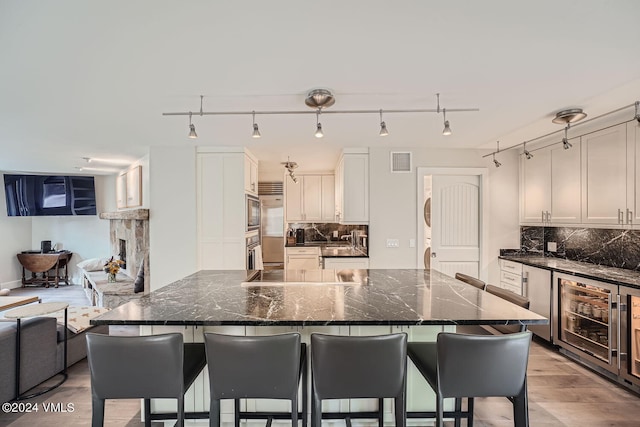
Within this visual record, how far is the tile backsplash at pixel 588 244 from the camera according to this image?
3.00m

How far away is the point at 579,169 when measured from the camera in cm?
320

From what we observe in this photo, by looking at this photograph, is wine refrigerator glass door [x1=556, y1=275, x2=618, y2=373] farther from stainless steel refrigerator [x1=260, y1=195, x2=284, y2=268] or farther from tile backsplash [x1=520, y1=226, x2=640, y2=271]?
stainless steel refrigerator [x1=260, y1=195, x2=284, y2=268]

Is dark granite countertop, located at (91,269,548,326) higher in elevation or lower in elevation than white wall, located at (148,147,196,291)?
lower

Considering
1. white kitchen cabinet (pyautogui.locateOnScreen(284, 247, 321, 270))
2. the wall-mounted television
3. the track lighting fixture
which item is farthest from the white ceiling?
the wall-mounted television

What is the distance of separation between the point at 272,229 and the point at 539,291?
517cm

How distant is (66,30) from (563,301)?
4.49 m

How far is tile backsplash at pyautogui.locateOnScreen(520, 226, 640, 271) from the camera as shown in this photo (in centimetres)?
300

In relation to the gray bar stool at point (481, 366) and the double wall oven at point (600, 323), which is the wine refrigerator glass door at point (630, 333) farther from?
the gray bar stool at point (481, 366)

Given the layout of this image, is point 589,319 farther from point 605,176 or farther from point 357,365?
point 357,365

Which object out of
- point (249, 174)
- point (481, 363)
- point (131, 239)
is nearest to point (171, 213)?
point (249, 174)

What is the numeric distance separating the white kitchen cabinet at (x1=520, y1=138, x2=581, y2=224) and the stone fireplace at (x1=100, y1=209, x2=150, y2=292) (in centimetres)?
508

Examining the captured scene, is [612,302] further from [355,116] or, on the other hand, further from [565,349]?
[355,116]

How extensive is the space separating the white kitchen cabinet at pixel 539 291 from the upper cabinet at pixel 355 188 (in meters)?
2.00

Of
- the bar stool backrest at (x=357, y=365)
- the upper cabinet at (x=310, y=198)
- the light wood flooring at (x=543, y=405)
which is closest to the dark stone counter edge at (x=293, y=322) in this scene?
the bar stool backrest at (x=357, y=365)
